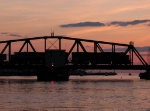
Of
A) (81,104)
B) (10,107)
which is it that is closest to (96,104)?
(81,104)

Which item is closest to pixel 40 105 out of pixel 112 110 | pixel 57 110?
pixel 57 110

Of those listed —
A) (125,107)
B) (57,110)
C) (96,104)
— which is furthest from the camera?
(96,104)

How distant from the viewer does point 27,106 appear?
76.2m

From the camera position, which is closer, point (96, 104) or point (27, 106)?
point (27, 106)

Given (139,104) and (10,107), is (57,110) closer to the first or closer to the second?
(10,107)

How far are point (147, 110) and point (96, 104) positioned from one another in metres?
12.0

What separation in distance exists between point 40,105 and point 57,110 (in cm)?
803

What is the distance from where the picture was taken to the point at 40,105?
256ft

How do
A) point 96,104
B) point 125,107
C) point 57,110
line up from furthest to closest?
point 96,104
point 125,107
point 57,110

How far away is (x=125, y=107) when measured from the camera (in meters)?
75.6

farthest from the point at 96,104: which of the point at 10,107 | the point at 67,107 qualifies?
the point at 10,107

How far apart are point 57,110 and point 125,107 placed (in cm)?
1113

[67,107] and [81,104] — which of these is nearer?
[67,107]

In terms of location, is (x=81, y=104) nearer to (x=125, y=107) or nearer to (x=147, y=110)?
(x=125, y=107)
